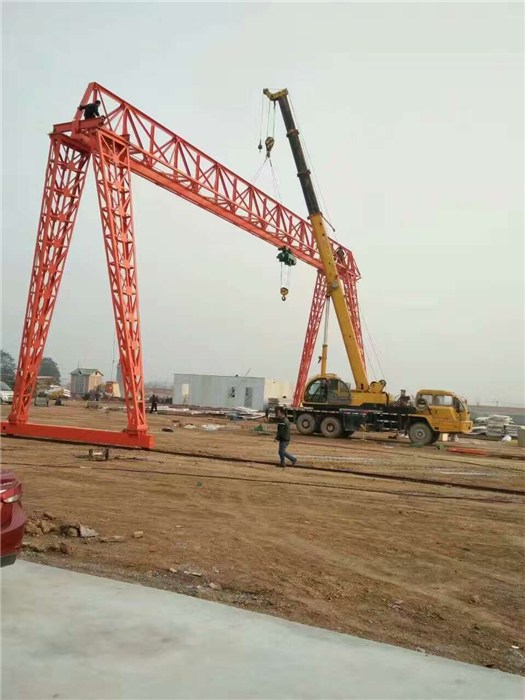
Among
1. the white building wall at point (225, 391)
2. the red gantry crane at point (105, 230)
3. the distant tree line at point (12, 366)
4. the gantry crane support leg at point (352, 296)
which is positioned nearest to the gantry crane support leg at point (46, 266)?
the red gantry crane at point (105, 230)

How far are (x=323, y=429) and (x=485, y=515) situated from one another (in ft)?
52.1

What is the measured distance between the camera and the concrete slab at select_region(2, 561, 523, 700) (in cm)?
285

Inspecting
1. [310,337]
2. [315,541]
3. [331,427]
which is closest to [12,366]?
[310,337]

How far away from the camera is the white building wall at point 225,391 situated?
153ft

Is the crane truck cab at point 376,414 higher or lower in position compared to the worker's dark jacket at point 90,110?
lower

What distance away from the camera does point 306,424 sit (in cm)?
2497

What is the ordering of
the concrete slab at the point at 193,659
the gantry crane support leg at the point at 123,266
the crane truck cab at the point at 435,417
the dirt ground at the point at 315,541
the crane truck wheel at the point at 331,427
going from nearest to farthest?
1. the concrete slab at the point at 193,659
2. the dirt ground at the point at 315,541
3. the gantry crane support leg at the point at 123,266
4. the crane truck cab at the point at 435,417
5. the crane truck wheel at the point at 331,427

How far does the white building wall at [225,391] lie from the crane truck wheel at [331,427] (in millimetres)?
21987

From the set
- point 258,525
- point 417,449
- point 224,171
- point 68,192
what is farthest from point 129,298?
point 417,449

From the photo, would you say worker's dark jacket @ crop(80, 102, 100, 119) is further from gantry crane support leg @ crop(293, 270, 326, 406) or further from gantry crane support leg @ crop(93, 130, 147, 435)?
gantry crane support leg @ crop(293, 270, 326, 406)

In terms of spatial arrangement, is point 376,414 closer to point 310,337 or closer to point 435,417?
point 435,417

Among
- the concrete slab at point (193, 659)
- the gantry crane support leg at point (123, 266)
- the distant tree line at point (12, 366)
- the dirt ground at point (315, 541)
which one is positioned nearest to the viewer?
the concrete slab at point (193, 659)

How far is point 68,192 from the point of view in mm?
17609

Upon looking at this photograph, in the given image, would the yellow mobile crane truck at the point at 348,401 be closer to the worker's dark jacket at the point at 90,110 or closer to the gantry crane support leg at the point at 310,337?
the gantry crane support leg at the point at 310,337
